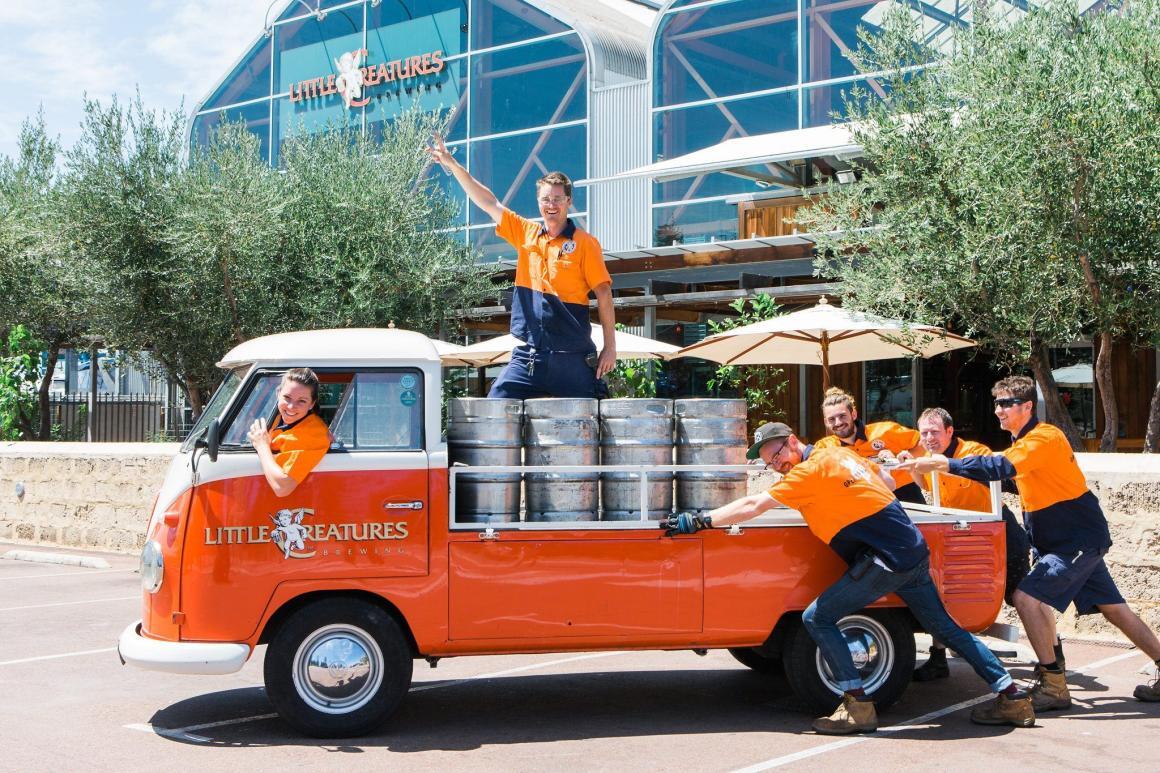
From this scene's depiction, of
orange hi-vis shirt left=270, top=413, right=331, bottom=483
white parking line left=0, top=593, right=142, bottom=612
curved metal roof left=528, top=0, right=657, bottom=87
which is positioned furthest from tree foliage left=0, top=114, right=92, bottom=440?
orange hi-vis shirt left=270, top=413, right=331, bottom=483

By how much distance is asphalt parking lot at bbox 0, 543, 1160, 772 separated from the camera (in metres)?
5.77

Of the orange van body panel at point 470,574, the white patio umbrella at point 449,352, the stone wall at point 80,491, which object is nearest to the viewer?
the orange van body panel at point 470,574

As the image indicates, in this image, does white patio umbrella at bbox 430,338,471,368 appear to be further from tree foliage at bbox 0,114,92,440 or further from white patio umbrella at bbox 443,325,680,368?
tree foliage at bbox 0,114,92,440

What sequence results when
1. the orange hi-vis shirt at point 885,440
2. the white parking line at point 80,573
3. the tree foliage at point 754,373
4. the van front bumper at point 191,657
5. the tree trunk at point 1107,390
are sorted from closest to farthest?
the van front bumper at point 191,657, the orange hi-vis shirt at point 885,440, the tree trunk at point 1107,390, the white parking line at point 80,573, the tree foliage at point 754,373

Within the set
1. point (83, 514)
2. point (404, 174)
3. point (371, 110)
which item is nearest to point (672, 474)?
point (83, 514)

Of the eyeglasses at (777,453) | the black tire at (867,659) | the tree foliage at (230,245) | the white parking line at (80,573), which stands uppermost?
the tree foliage at (230,245)

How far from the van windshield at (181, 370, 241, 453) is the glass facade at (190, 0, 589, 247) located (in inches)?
686

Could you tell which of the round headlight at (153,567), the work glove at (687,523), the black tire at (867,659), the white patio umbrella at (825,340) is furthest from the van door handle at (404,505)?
the white patio umbrella at (825,340)

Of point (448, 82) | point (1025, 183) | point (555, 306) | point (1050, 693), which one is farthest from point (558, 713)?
point (448, 82)

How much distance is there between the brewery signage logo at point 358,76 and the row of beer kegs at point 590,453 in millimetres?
22345

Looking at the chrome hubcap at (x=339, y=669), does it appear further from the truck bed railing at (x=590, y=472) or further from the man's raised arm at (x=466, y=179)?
the man's raised arm at (x=466, y=179)

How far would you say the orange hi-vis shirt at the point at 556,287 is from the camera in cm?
709

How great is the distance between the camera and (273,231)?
18922 millimetres

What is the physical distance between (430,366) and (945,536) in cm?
293
